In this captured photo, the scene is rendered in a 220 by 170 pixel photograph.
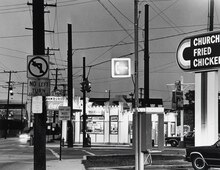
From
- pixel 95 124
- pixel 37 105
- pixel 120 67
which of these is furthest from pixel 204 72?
pixel 95 124

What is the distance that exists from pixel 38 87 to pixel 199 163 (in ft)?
37.8

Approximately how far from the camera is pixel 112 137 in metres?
56.8

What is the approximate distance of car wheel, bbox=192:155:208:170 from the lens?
2367cm

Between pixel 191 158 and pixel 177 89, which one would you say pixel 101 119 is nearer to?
pixel 177 89

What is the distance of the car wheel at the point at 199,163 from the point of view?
2367cm

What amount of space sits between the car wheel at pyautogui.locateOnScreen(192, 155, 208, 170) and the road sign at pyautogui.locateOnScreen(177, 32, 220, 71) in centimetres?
514

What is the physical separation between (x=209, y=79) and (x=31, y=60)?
9.46 meters

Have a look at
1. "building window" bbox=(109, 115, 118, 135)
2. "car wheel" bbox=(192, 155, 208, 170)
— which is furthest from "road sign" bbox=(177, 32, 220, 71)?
"building window" bbox=(109, 115, 118, 135)

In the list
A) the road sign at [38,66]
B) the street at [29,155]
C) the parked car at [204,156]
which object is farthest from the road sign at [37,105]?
the parked car at [204,156]

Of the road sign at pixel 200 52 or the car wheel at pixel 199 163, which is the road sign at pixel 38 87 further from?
the car wheel at pixel 199 163

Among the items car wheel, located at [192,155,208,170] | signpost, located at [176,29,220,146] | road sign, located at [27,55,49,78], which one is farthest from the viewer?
car wheel, located at [192,155,208,170]

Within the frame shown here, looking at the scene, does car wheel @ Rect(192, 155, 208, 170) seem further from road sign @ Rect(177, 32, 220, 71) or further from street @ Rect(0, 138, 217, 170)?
road sign @ Rect(177, 32, 220, 71)

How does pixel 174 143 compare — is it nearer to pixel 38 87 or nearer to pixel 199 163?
pixel 199 163

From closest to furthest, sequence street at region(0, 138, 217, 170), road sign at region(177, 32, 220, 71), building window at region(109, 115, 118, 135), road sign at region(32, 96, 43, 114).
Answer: road sign at region(32, 96, 43, 114) → road sign at region(177, 32, 220, 71) → street at region(0, 138, 217, 170) → building window at region(109, 115, 118, 135)
